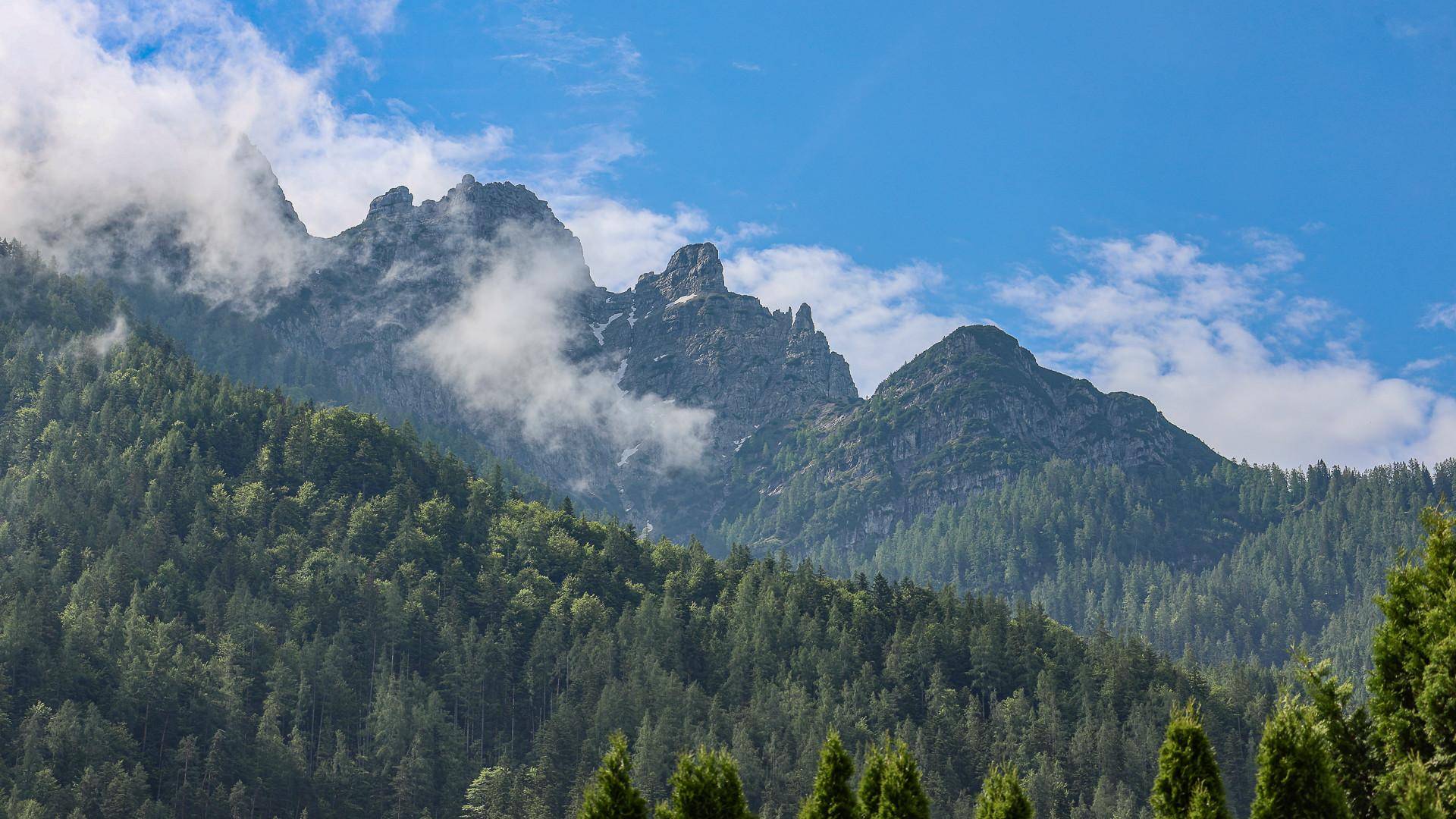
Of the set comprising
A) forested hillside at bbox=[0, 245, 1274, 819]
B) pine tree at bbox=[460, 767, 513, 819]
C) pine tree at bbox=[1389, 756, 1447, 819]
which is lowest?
pine tree at bbox=[1389, 756, 1447, 819]

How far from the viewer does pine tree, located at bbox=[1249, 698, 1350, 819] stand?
55094mm

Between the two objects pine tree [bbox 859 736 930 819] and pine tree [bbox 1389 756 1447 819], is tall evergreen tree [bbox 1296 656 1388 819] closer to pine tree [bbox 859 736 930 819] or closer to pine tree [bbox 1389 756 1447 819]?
pine tree [bbox 1389 756 1447 819]

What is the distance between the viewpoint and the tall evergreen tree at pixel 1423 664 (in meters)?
56.7

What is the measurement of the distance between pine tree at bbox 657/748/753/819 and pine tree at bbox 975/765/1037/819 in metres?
10.3

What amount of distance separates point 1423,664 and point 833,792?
82.8 feet

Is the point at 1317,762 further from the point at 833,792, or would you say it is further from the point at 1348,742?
the point at 833,792

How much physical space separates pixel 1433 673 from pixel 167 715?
133m

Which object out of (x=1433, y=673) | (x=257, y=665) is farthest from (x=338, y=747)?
(x=1433, y=673)

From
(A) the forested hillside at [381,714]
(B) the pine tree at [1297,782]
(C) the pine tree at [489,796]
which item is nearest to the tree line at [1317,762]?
(B) the pine tree at [1297,782]

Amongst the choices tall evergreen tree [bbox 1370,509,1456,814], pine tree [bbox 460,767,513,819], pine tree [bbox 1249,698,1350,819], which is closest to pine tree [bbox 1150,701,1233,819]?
pine tree [bbox 1249,698,1350,819]

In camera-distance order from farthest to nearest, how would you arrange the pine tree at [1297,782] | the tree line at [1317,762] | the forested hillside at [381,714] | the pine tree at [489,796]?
1. the pine tree at [489,796]
2. the forested hillside at [381,714]
3. the tree line at [1317,762]
4. the pine tree at [1297,782]

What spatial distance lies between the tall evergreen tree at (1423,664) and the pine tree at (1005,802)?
14.4m

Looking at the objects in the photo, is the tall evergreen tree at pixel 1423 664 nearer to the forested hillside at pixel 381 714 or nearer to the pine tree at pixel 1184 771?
the pine tree at pixel 1184 771

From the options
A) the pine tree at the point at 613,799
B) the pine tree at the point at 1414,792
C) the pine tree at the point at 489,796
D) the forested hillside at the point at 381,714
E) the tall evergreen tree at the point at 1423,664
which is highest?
the forested hillside at the point at 381,714
